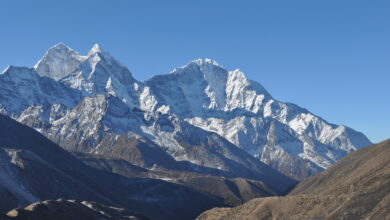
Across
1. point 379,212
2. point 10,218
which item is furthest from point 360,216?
point 10,218

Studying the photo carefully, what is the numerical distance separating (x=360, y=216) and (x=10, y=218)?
114732 millimetres

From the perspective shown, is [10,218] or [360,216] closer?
[10,218]

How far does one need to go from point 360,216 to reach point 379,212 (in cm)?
830

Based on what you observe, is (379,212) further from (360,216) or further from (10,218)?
(10,218)

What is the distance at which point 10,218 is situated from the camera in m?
187

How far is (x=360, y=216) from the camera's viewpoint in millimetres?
199375

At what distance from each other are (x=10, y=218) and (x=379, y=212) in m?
119

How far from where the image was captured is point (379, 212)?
632 feet
